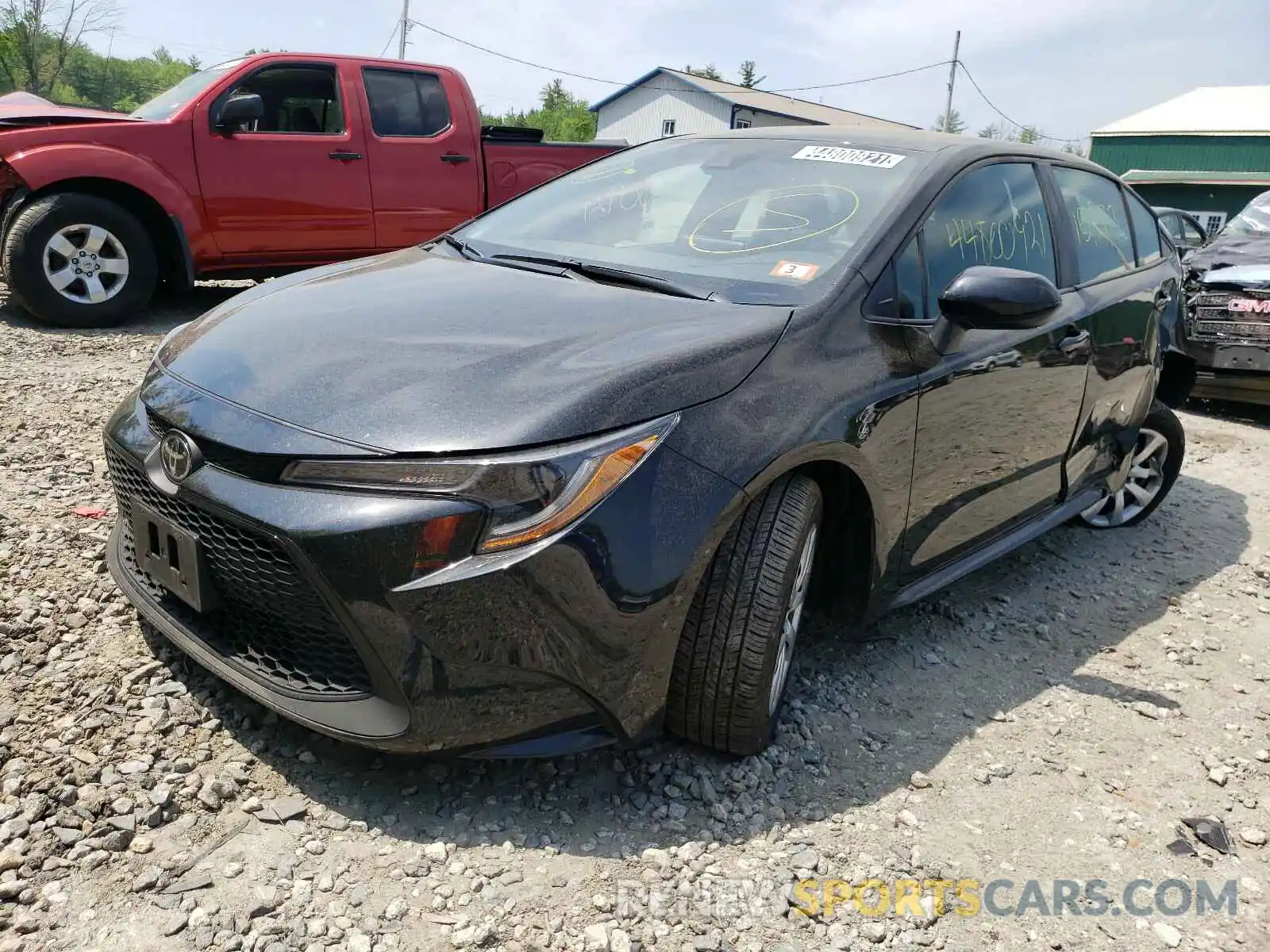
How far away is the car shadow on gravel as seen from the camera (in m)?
2.21

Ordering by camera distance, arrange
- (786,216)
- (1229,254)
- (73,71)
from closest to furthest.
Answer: (786,216) < (1229,254) < (73,71)

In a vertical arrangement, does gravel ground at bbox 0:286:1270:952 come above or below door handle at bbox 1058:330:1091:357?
below

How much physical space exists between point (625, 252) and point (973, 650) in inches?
68.0

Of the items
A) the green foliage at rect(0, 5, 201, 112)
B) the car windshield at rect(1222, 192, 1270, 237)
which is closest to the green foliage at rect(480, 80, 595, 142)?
the green foliage at rect(0, 5, 201, 112)

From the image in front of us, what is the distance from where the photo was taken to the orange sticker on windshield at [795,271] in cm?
256

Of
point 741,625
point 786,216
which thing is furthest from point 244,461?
point 786,216

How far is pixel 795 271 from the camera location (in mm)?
2592

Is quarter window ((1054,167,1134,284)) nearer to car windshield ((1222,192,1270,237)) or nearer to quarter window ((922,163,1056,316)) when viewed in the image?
quarter window ((922,163,1056,316))

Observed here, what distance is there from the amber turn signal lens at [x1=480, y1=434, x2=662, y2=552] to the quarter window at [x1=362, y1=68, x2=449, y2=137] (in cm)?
583

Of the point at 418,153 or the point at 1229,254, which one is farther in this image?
the point at 1229,254

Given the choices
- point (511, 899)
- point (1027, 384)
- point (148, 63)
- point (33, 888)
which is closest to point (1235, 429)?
point (1027, 384)

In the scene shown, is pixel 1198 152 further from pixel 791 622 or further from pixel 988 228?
pixel 791 622

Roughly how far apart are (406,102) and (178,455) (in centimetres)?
577

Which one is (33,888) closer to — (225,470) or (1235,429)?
(225,470)
